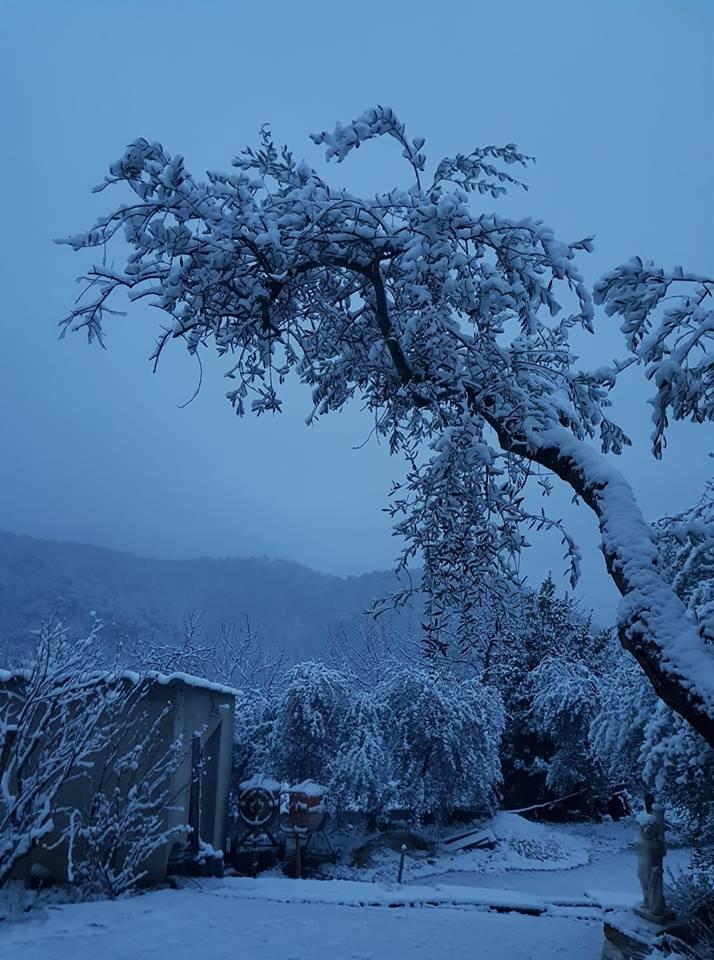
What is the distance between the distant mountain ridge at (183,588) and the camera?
152ft

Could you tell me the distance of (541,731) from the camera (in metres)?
19.6

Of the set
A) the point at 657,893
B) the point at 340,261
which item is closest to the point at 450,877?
Result: the point at 657,893

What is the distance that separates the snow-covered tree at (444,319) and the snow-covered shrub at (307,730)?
1134 cm

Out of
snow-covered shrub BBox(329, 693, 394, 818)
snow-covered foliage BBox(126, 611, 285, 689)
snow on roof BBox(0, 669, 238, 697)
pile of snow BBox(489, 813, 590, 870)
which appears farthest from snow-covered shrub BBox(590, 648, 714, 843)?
snow-covered foliage BBox(126, 611, 285, 689)

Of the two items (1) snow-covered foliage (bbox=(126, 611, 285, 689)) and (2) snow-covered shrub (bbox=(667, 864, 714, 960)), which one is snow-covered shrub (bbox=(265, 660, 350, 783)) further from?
(2) snow-covered shrub (bbox=(667, 864, 714, 960))

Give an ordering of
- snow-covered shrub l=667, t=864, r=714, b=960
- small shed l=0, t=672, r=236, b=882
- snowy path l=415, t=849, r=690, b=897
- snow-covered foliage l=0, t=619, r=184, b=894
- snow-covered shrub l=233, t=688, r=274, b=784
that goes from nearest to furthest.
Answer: snow-covered shrub l=667, t=864, r=714, b=960
snow-covered foliage l=0, t=619, r=184, b=894
small shed l=0, t=672, r=236, b=882
snowy path l=415, t=849, r=690, b=897
snow-covered shrub l=233, t=688, r=274, b=784

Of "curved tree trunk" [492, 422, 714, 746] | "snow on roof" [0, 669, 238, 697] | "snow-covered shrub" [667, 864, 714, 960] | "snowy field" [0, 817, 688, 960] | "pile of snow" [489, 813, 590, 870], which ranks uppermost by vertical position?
"curved tree trunk" [492, 422, 714, 746]

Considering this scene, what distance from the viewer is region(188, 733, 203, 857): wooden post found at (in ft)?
29.8

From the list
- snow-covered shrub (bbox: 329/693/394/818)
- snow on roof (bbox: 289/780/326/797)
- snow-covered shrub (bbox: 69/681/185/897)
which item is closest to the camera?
snow-covered shrub (bbox: 69/681/185/897)

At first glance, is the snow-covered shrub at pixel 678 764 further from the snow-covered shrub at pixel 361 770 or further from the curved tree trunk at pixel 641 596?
the snow-covered shrub at pixel 361 770

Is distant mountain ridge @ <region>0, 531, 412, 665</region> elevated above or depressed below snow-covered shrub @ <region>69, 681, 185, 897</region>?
above

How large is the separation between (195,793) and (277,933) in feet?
12.1

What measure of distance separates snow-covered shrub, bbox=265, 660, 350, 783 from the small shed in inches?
160

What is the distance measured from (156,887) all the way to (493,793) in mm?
11386
